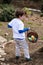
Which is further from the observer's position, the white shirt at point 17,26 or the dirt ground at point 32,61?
the dirt ground at point 32,61

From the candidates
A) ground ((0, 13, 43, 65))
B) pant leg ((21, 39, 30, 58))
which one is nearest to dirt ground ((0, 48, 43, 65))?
ground ((0, 13, 43, 65))

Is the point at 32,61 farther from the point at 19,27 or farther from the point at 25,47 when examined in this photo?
the point at 19,27

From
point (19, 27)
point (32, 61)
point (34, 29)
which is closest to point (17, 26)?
point (19, 27)

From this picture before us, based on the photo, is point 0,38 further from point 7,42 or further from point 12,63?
point 12,63

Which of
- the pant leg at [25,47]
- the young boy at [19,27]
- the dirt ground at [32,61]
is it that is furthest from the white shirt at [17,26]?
the dirt ground at [32,61]

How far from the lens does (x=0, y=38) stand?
9148mm

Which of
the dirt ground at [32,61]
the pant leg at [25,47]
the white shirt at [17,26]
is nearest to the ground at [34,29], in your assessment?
the dirt ground at [32,61]

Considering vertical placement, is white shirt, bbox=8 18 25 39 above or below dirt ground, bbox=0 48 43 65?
above

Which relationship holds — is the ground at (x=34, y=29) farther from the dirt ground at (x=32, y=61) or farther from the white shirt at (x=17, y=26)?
the white shirt at (x=17, y=26)

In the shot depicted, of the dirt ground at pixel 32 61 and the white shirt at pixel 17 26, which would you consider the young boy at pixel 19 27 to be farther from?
the dirt ground at pixel 32 61

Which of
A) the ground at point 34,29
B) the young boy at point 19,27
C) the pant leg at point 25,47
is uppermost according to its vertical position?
the young boy at point 19,27

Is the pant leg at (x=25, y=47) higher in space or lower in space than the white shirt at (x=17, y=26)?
lower

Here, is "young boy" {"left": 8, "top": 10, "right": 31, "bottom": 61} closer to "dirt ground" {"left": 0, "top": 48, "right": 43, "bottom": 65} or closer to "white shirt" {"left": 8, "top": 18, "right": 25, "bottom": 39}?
"white shirt" {"left": 8, "top": 18, "right": 25, "bottom": 39}

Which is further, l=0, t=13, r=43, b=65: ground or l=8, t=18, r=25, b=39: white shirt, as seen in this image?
l=0, t=13, r=43, b=65: ground
